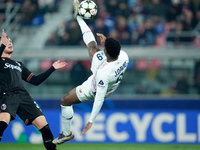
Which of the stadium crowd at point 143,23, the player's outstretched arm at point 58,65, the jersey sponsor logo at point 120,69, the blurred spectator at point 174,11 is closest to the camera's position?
the jersey sponsor logo at point 120,69

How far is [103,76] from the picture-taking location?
7.77 metres

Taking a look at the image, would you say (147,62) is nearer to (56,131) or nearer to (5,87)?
(56,131)

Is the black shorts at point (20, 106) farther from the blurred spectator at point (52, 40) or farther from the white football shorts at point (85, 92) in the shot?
the blurred spectator at point (52, 40)

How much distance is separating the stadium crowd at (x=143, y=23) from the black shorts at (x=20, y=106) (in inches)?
259

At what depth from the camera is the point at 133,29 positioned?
14.8 m

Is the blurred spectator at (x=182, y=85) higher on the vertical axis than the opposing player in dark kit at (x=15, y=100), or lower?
lower

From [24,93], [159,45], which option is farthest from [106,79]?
[159,45]

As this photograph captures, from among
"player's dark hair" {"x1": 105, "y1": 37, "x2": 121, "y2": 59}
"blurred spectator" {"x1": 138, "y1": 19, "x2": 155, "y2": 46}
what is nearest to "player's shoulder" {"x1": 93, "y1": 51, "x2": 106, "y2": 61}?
"player's dark hair" {"x1": 105, "y1": 37, "x2": 121, "y2": 59}

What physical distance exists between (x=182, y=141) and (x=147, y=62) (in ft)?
7.25

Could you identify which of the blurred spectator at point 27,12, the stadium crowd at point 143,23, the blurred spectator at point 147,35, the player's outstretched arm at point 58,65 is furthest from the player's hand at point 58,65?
the blurred spectator at point 27,12

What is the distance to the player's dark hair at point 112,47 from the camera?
774cm

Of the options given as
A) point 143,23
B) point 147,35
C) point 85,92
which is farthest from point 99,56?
point 143,23

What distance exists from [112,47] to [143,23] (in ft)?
23.8

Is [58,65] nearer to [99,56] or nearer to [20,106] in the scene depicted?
[99,56]
